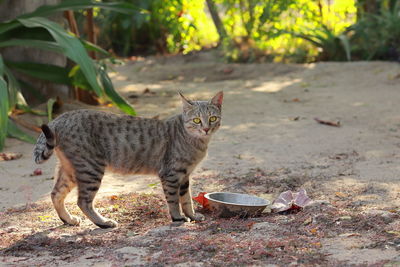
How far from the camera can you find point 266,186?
620 centimetres

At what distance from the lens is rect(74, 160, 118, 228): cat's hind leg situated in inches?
205

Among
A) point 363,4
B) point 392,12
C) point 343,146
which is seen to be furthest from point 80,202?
point 363,4

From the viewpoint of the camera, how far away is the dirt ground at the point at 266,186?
14.1 ft

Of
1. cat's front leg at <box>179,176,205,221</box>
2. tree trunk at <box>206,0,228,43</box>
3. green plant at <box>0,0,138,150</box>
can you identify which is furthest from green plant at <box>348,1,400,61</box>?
cat's front leg at <box>179,176,205,221</box>

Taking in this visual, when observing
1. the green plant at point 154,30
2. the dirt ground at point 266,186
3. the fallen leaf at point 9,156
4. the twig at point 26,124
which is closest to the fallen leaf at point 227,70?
the dirt ground at point 266,186

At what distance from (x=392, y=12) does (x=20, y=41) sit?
778 cm

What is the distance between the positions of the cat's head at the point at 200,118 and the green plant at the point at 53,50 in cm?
239

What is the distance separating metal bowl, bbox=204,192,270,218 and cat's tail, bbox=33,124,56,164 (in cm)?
138

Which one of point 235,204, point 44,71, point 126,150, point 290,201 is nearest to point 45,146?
point 126,150

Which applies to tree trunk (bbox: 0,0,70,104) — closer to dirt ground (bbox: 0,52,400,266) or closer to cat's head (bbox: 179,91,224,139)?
dirt ground (bbox: 0,52,400,266)

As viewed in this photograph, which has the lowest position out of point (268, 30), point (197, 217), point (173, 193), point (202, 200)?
point (197, 217)

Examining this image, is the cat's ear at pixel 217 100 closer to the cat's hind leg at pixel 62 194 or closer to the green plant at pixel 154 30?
the cat's hind leg at pixel 62 194

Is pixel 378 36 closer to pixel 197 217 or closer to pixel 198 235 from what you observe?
pixel 197 217

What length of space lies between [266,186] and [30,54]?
4.50 metres
